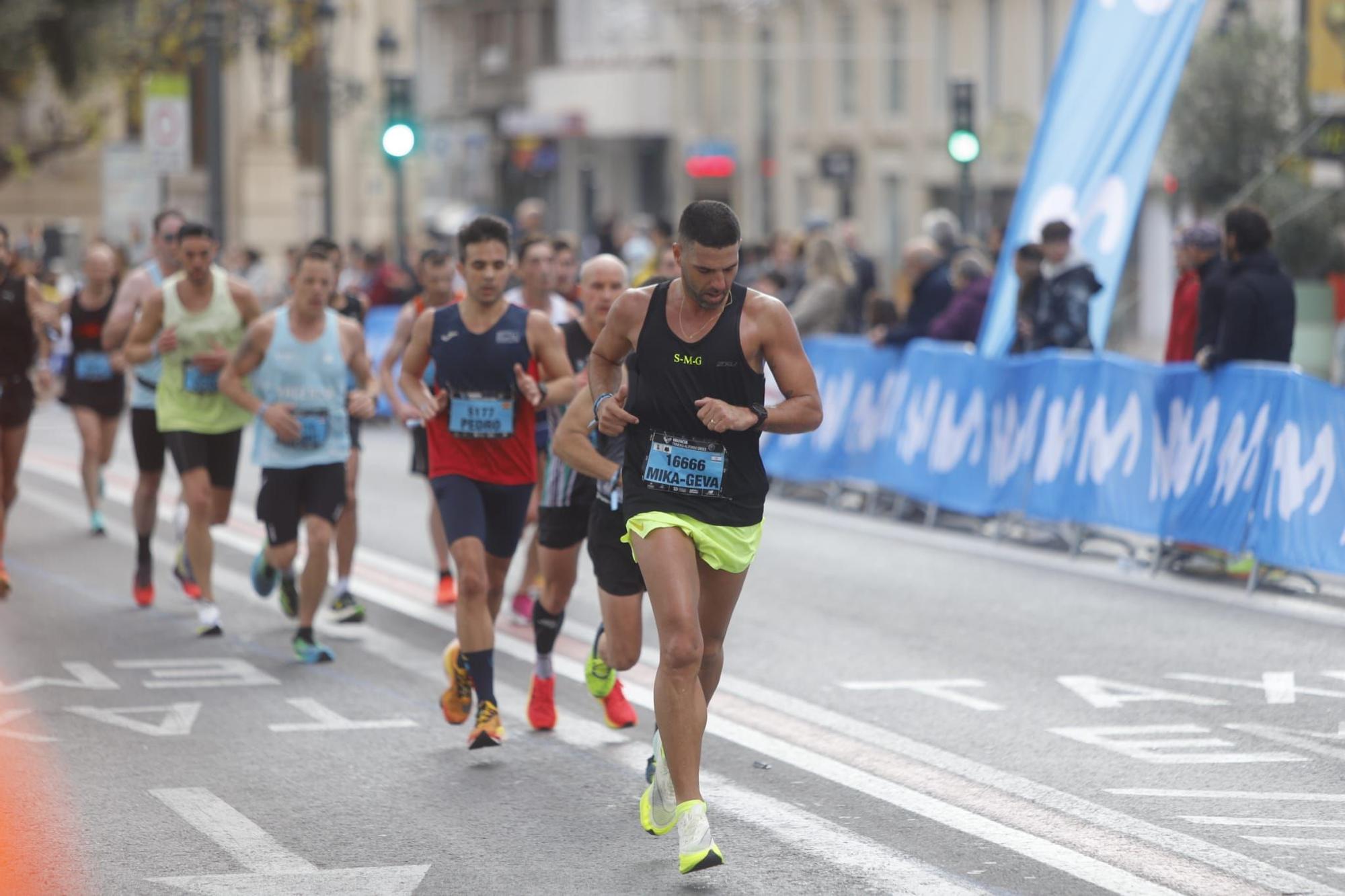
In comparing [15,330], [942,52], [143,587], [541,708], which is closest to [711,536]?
[541,708]

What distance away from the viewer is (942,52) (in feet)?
152

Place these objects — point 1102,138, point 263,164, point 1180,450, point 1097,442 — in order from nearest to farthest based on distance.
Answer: point 1180,450, point 1097,442, point 1102,138, point 263,164

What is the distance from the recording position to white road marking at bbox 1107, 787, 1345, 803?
7.22 metres

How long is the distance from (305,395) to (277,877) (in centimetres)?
401

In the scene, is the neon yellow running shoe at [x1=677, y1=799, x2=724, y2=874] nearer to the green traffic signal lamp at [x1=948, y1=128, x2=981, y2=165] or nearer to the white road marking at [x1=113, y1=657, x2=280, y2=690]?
the white road marking at [x1=113, y1=657, x2=280, y2=690]

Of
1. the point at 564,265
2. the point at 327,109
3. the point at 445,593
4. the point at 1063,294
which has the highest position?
the point at 327,109

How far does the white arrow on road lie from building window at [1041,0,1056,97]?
122 ft

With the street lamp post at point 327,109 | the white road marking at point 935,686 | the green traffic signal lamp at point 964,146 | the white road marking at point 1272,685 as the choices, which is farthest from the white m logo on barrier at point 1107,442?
the street lamp post at point 327,109

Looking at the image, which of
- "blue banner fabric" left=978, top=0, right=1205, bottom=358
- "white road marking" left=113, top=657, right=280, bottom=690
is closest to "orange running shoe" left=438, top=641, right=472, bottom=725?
"white road marking" left=113, top=657, right=280, bottom=690

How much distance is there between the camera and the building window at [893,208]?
1886 inches

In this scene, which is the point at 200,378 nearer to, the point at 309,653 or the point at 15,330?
the point at 309,653

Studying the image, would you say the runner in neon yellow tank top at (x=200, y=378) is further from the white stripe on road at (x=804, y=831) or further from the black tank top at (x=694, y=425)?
the black tank top at (x=694, y=425)

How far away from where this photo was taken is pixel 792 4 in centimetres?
5231

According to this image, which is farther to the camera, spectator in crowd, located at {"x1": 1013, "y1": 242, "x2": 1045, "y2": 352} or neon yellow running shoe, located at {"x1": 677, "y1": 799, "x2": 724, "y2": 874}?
spectator in crowd, located at {"x1": 1013, "y1": 242, "x2": 1045, "y2": 352}
